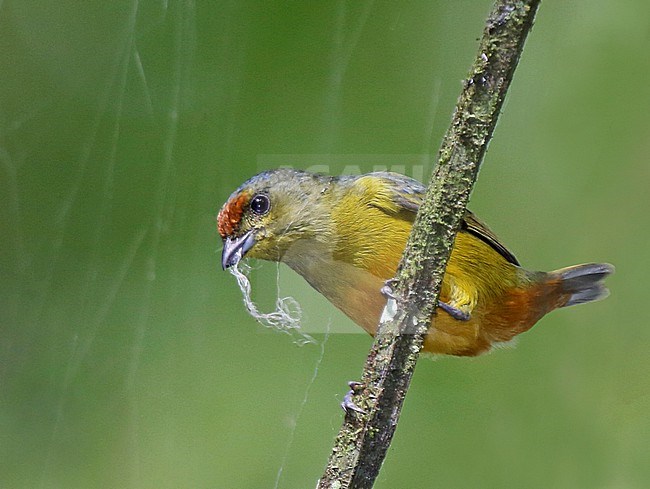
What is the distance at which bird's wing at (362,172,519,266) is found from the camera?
1.49 m

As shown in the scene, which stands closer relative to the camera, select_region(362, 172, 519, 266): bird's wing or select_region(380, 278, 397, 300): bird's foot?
select_region(380, 278, 397, 300): bird's foot

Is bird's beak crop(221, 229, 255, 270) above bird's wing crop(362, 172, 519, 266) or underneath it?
underneath

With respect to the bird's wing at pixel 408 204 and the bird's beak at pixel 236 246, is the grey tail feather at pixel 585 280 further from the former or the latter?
the bird's beak at pixel 236 246

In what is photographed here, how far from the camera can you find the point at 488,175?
1686 millimetres

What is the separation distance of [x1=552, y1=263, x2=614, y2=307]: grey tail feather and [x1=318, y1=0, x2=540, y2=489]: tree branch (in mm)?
649

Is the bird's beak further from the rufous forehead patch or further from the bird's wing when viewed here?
the bird's wing

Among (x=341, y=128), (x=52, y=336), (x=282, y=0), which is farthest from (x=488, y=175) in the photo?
(x=52, y=336)

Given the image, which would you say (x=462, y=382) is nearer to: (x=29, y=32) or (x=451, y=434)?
(x=451, y=434)

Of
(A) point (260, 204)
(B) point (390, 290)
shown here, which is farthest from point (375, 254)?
(B) point (390, 290)

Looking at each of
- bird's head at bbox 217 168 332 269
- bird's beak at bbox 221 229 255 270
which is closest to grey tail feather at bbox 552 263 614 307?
bird's head at bbox 217 168 332 269

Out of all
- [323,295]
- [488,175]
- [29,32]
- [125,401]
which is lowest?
[125,401]

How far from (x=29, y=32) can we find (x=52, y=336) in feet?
2.61

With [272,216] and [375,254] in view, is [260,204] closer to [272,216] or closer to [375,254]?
[272,216]

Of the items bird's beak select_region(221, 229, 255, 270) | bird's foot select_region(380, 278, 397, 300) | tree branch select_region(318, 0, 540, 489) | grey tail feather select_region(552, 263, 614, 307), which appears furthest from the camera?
grey tail feather select_region(552, 263, 614, 307)
